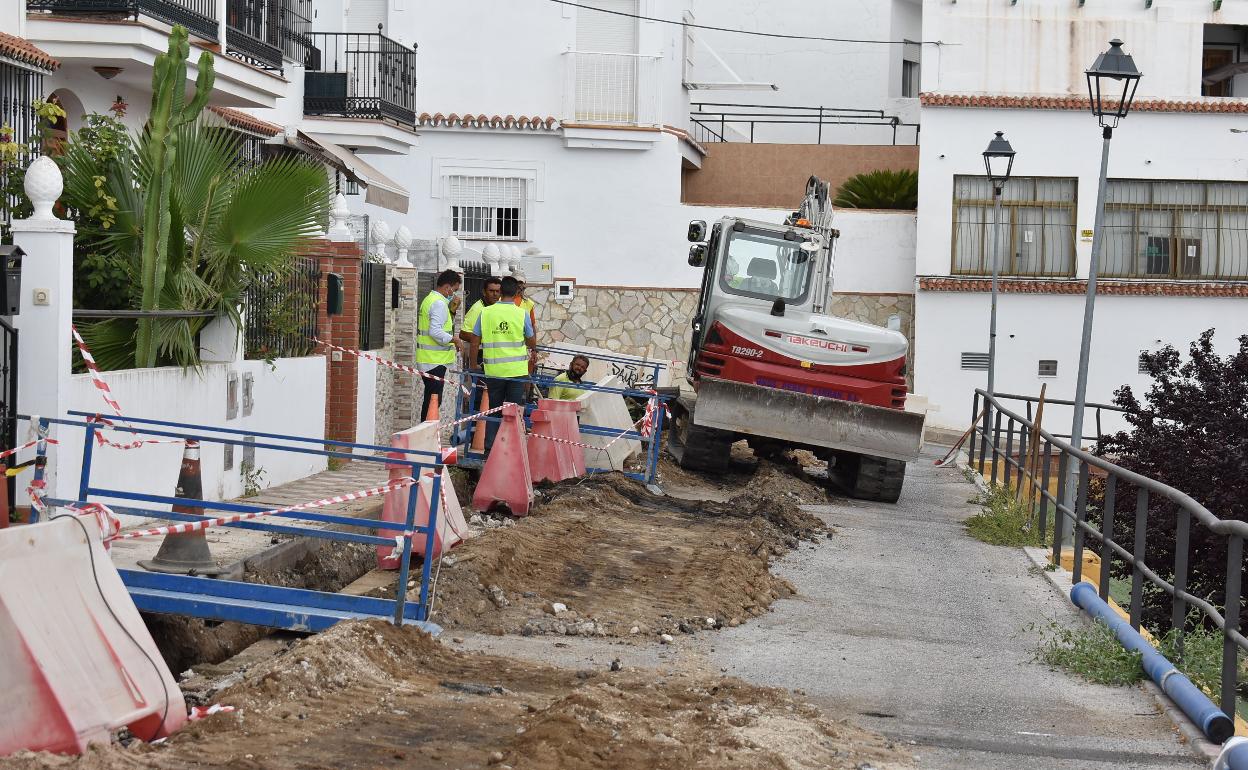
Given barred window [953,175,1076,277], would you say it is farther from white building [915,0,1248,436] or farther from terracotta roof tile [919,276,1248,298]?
terracotta roof tile [919,276,1248,298]

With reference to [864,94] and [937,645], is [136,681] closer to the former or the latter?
[937,645]

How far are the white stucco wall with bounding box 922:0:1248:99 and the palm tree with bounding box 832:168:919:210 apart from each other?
1.71 m

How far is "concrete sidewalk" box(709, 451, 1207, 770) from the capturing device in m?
6.88

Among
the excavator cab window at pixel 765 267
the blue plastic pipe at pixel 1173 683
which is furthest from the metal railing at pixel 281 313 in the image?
the blue plastic pipe at pixel 1173 683

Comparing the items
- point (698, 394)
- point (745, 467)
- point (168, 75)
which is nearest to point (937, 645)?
point (168, 75)

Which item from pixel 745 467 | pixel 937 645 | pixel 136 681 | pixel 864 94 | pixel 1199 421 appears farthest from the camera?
pixel 864 94

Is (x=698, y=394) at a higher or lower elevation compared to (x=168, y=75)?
lower

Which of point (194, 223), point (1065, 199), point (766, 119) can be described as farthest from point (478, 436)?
point (766, 119)

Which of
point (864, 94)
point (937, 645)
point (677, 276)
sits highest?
point (864, 94)

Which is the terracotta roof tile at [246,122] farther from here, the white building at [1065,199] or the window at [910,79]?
the window at [910,79]

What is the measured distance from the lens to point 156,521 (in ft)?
36.6

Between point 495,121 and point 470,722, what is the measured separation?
2597cm

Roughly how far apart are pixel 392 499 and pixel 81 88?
26.8 ft

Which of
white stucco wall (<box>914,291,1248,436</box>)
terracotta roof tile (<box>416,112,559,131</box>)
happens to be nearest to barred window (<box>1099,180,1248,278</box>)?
white stucco wall (<box>914,291,1248,436</box>)
